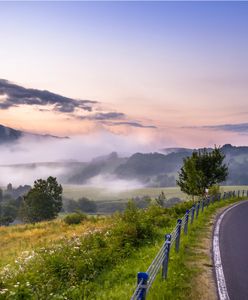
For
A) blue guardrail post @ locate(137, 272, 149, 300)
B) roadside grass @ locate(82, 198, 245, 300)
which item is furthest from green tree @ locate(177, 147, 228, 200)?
blue guardrail post @ locate(137, 272, 149, 300)

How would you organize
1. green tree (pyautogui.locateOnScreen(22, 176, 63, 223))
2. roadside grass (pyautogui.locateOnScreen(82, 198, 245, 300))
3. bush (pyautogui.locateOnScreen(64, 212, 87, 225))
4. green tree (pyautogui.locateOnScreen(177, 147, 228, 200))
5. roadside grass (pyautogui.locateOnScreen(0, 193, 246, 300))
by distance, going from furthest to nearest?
green tree (pyautogui.locateOnScreen(22, 176, 63, 223)) → green tree (pyautogui.locateOnScreen(177, 147, 228, 200)) → bush (pyautogui.locateOnScreen(64, 212, 87, 225)) → roadside grass (pyautogui.locateOnScreen(0, 193, 246, 300)) → roadside grass (pyautogui.locateOnScreen(82, 198, 245, 300))

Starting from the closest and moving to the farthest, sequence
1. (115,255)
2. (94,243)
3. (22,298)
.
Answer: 1. (22,298)
2. (115,255)
3. (94,243)

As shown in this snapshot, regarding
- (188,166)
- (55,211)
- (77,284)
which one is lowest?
(55,211)

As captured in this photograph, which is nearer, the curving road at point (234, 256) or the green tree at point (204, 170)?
the curving road at point (234, 256)

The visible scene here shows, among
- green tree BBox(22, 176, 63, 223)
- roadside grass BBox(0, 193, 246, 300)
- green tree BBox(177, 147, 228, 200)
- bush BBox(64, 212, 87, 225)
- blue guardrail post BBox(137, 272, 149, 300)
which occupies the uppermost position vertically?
green tree BBox(177, 147, 228, 200)

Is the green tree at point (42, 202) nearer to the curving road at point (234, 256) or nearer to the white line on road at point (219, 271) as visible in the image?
the curving road at point (234, 256)

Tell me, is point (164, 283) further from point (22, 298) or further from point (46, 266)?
point (46, 266)

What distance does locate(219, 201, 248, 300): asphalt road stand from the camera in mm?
9633

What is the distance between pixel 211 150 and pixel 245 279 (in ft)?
140

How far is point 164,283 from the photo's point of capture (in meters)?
9.34

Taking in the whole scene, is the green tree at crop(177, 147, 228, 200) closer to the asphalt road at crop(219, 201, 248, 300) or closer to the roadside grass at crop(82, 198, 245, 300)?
the asphalt road at crop(219, 201, 248, 300)

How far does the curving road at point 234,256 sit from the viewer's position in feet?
31.4

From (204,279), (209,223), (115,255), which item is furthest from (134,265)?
(209,223)

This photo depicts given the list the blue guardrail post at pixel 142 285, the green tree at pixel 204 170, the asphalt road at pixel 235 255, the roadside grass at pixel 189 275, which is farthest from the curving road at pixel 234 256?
the green tree at pixel 204 170
